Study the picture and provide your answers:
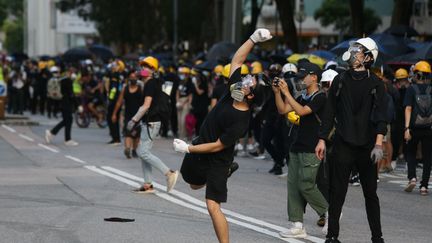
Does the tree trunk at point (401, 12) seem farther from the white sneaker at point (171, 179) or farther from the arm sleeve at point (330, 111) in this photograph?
the arm sleeve at point (330, 111)

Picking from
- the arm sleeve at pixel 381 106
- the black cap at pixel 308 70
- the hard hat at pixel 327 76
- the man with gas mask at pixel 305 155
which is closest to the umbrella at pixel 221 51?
the hard hat at pixel 327 76

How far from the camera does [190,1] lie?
5381 cm

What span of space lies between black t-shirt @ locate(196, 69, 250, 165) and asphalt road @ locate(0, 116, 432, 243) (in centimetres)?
131

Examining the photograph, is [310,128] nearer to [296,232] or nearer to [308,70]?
[308,70]

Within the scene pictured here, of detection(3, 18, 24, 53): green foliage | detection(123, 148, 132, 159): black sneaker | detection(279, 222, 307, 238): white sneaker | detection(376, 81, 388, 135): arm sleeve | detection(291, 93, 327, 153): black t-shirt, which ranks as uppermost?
detection(376, 81, 388, 135): arm sleeve

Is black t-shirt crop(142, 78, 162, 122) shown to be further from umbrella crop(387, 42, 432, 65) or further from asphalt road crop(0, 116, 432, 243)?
umbrella crop(387, 42, 432, 65)

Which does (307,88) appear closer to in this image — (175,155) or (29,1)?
(175,155)

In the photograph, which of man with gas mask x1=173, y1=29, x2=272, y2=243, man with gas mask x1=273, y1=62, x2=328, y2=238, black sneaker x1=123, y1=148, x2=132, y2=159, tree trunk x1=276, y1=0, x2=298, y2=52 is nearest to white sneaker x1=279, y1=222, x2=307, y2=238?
man with gas mask x1=273, y1=62, x2=328, y2=238

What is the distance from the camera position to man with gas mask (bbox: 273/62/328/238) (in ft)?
34.6

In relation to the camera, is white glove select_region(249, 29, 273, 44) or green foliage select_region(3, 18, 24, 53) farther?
green foliage select_region(3, 18, 24, 53)

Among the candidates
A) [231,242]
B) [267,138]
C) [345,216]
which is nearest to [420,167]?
[267,138]

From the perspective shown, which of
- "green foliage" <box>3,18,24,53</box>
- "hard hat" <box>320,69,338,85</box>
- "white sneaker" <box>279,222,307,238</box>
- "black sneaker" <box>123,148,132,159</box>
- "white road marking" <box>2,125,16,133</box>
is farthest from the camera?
"green foliage" <box>3,18,24,53</box>

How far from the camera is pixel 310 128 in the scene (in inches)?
426

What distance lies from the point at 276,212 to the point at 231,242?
2493 mm
